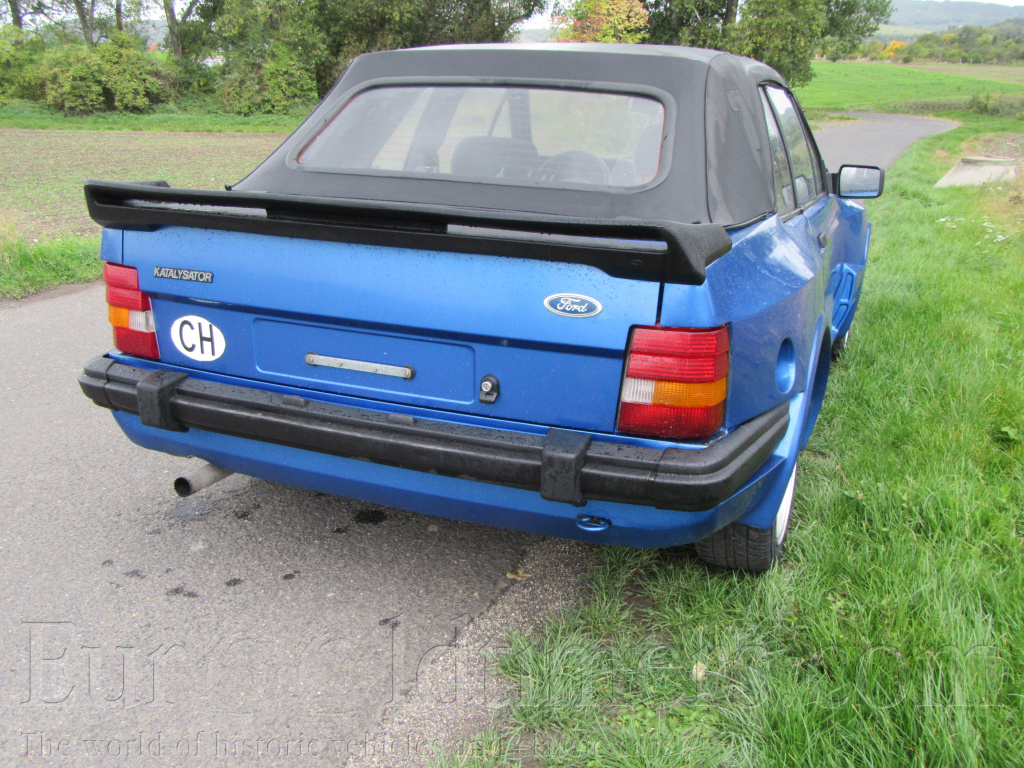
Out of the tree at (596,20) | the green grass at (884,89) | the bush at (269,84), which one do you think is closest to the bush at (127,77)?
the bush at (269,84)

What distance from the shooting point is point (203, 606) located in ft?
7.98

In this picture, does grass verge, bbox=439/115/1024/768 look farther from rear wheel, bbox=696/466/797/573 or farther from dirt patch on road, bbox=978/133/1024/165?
dirt patch on road, bbox=978/133/1024/165

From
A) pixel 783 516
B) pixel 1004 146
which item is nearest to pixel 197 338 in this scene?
pixel 783 516

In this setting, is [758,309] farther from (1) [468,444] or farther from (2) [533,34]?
(2) [533,34]

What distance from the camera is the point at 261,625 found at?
2348 millimetres

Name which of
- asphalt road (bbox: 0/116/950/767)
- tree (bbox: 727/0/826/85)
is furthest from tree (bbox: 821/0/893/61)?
asphalt road (bbox: 0/116/950/767)

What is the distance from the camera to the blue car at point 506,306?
1.94 meters

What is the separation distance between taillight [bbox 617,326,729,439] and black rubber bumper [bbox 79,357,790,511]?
0.21 feet

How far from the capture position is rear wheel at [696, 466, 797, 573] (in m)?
2.39

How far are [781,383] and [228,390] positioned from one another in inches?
65.9

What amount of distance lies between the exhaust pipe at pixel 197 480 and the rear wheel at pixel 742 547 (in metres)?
1.60

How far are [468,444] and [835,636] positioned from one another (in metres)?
1.13

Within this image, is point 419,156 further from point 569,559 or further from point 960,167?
point 960,167

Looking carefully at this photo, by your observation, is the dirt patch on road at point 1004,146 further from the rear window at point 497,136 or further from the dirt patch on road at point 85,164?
the dirt patch on road at point 85,164
